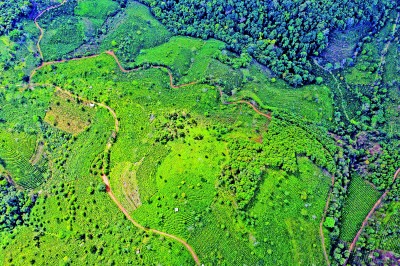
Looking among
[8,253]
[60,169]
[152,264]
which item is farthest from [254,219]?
[8,253]

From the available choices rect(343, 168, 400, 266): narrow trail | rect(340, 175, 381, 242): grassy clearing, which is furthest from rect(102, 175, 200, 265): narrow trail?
rect(343, 168, 400, 266): narrow trail

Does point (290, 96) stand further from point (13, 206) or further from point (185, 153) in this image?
point (13, 206)

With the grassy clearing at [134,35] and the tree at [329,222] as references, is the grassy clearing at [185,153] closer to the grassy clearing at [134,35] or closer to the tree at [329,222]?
the tree at [329,222]

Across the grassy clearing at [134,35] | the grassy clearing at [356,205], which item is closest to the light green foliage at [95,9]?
the grassy clearing at [134,35]

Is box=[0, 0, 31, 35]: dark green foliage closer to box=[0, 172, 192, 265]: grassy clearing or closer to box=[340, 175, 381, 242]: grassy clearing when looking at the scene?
box=[0, 172, 192, 265]: grassy clearing

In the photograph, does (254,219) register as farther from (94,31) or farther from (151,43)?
(94,31)

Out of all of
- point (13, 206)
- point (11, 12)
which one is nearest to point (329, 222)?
point (13, 206)

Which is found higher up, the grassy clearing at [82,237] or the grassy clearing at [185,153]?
the grassy clearing at [185,153]
